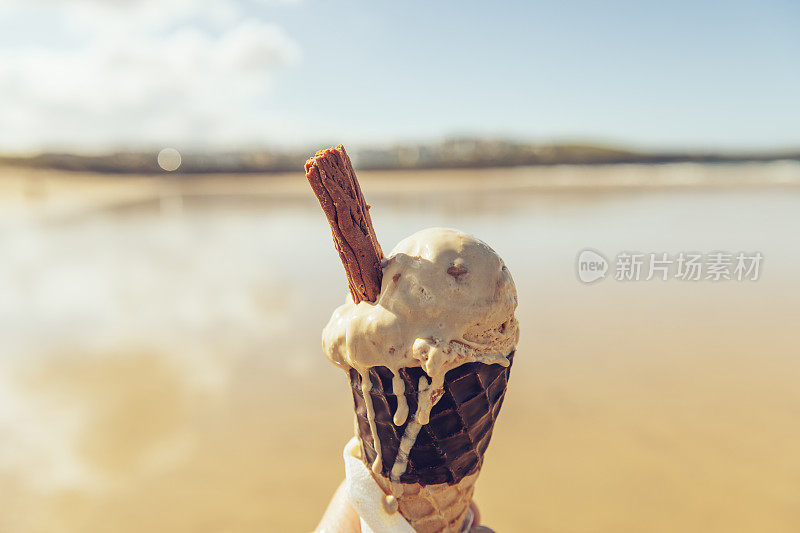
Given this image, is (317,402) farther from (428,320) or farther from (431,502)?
(428,320)

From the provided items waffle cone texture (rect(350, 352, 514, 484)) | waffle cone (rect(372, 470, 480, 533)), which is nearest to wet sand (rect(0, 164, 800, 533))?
waffle cone (rect(372, 470, 480, 533))

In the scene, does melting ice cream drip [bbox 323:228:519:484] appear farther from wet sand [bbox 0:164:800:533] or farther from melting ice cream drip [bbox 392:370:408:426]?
wet sand [bbox 0:164:800:533]

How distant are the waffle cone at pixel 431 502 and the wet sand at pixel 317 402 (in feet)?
4.19

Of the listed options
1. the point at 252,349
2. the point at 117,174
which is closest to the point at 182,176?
the point at 117,174

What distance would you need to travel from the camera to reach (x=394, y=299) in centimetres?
150

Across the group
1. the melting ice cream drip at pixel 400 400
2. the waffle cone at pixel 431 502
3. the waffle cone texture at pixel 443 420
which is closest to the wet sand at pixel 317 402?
the waffle cone at pixel 431 502

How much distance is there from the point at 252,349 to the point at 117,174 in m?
44.6

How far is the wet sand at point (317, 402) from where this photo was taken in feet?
9.91

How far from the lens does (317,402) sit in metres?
3.98

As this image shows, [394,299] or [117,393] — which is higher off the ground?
[394,299]

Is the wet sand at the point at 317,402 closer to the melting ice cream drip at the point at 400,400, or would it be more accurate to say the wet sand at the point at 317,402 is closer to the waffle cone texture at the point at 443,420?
the waffle cone texture at the point at 443,420

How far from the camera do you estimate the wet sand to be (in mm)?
3020

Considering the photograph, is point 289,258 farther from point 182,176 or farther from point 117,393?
point 182,176

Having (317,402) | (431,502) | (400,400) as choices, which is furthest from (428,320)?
(317,402)
